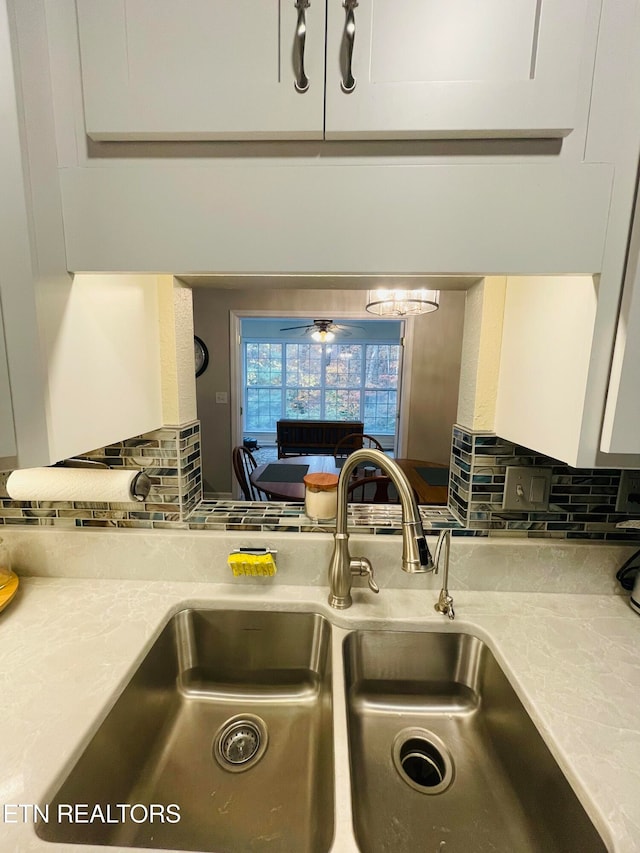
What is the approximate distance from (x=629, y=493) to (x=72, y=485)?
134 centimetres

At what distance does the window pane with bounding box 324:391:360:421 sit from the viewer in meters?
5.96

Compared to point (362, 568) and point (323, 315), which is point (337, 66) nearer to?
point (362, 568)

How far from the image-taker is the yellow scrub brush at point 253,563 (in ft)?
2.79

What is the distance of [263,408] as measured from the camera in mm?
6160

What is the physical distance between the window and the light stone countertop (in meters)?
5.15

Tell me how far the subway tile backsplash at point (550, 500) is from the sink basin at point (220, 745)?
503 millimetres

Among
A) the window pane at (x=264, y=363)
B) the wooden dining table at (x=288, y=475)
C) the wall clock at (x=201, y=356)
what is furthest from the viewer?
the window pane at (x=264, y=363)

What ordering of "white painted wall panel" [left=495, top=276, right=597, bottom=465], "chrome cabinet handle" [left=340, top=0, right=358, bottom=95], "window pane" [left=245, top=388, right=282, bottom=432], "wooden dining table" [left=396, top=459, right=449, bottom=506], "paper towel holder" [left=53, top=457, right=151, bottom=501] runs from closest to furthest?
1. "chrome cabinet handle" [left=340, top=0, right=358, bottom=95]
2. "white painted wall panel" [left=495, top=276, right=597, bottom=465]
3. "paper towel holder" [left=53, top=457, right=151, bottom=501]
4. "wooden dining table" [left=396, top=459, right=449, bottom=506]
5. "window pane" [left=245, top=388, right=282, bottom=432]

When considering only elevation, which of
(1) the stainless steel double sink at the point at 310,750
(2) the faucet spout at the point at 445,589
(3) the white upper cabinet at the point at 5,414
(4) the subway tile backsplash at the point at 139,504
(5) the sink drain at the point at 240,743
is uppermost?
(3) the white upper cabinet at the point at 5,414

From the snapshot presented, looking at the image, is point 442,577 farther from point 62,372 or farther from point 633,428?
point 62,372

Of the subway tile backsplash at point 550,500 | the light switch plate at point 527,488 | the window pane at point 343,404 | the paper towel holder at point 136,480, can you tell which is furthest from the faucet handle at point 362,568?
the window pane at point 343,404

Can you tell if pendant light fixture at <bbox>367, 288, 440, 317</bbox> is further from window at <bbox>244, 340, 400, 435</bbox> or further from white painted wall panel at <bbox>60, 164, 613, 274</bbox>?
window at <bbox>244, 340, 400, 435</bbox>

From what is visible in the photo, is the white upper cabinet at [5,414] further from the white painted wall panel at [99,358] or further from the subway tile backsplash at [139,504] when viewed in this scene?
the subway tile backsplash at [139,504]

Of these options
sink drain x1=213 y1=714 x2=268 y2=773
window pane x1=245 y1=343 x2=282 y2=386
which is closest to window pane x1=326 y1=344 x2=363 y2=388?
window pane x1=245 y1=343 x2=282 y2=386
